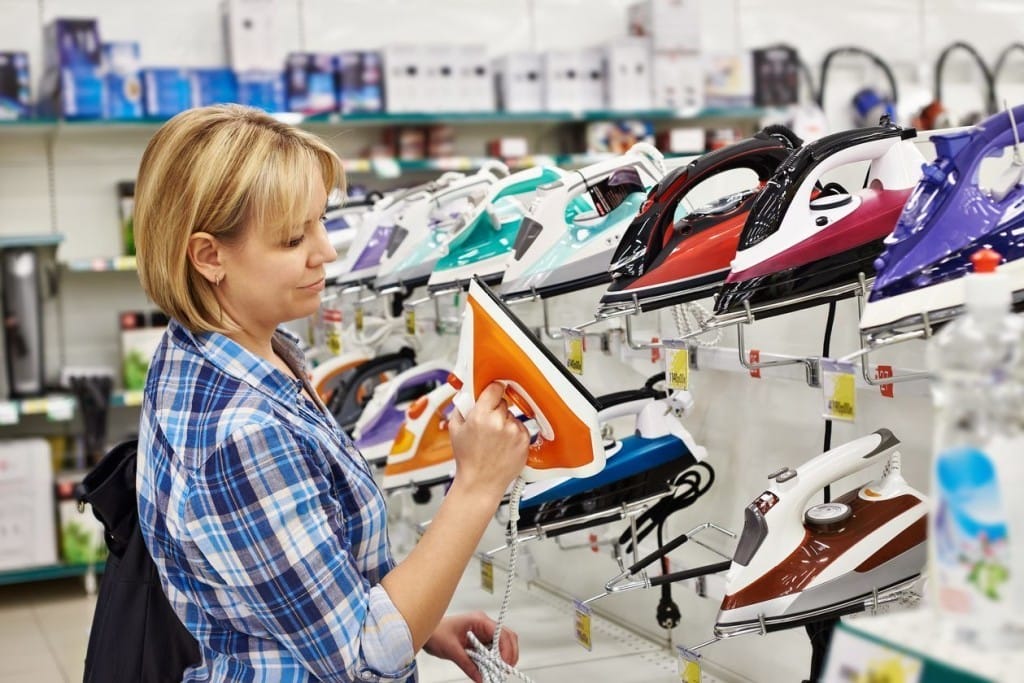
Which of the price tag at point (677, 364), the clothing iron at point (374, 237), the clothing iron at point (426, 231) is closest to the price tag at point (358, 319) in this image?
the clothing iron at point (374, 237)

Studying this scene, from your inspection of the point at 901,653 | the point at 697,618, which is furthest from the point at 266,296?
the point at 697,618

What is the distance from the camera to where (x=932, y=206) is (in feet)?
4.93

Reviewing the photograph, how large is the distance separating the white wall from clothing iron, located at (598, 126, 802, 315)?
32cm

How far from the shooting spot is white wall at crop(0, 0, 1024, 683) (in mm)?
2279

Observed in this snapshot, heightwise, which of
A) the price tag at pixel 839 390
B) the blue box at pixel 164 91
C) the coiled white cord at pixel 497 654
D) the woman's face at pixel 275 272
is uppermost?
the blue box at pixel 164 91

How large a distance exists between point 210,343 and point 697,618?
138cm

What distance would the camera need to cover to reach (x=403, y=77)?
547cm

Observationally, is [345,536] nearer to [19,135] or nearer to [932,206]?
[932,206]

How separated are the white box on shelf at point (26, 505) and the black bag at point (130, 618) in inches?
137

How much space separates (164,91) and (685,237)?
3.74 m

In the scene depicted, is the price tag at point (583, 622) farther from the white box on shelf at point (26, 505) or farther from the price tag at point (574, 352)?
the white box on shelf at point (26, 505)

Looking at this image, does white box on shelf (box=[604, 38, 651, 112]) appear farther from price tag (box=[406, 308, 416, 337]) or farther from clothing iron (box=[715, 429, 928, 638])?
clothing iron (box=[715, 429, 928, 638])

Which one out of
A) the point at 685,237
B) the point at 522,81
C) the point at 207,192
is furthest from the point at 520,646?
the point at 522,81

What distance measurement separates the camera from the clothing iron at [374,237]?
9.77ft
